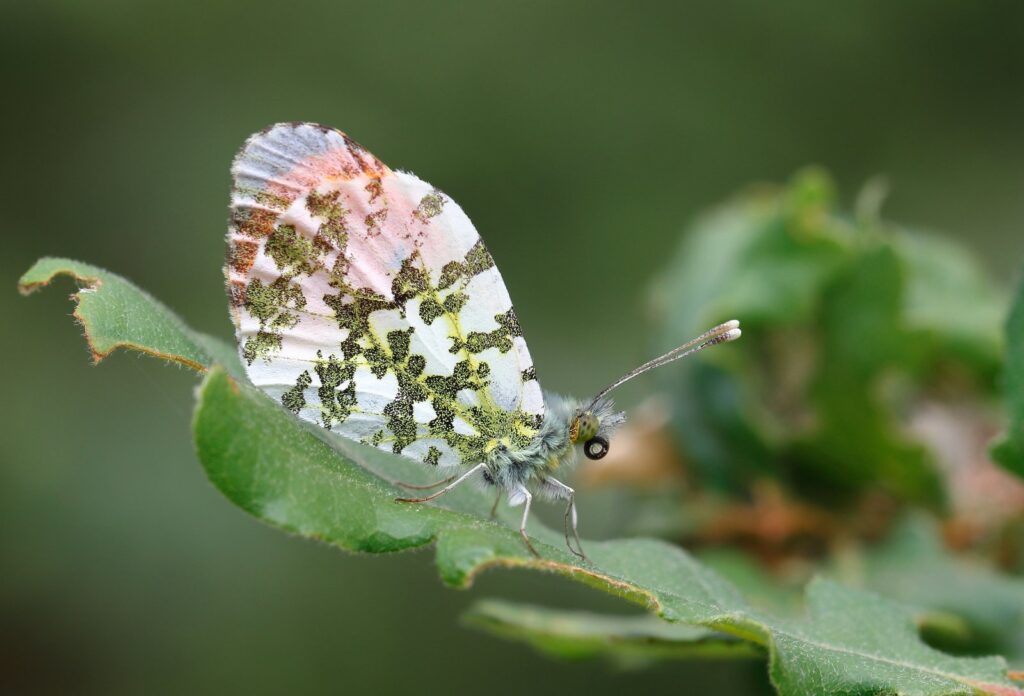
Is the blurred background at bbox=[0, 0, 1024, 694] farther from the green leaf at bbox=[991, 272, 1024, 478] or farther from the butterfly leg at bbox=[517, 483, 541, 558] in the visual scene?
the green leaf at bbox=[991, 272, 1024, 478]

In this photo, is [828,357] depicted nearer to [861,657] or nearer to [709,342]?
[709,342]

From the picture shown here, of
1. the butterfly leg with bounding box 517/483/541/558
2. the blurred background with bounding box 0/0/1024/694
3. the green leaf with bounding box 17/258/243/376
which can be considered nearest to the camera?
the green leaf with bounding box 17/258/243/376

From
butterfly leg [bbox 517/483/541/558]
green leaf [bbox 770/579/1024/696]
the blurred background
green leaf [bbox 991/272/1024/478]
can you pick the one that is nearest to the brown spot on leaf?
butterfly leg [bbox 517/483/541/558]

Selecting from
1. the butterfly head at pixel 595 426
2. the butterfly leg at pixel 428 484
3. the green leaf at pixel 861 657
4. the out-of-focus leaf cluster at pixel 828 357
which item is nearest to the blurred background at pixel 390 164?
the out-of-focus leaf cluster at pixel 828 357

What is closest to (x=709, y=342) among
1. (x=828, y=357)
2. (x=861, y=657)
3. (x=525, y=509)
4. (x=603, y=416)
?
(x=603, y=416)

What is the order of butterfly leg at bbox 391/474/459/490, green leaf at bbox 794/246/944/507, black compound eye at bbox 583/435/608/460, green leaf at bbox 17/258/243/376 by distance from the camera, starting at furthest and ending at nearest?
green leaf at bbox 794/246/944/507
black compound eye at bbox 583/435/608/460
butterfly leg at bbox 391/474/459/490
green leaf at bbox 17/258/243/376

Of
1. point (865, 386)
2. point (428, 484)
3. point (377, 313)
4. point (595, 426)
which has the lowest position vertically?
point (428, 484)

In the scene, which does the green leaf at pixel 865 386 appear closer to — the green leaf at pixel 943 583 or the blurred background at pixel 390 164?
the green leaf at pixel 943 583
